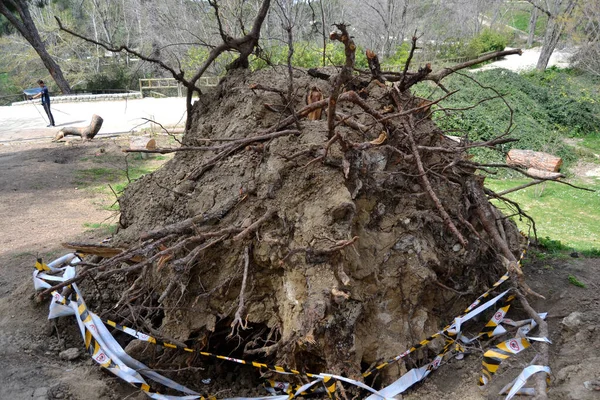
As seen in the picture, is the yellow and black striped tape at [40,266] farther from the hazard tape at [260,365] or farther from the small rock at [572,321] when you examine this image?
the small rock at [572,321]

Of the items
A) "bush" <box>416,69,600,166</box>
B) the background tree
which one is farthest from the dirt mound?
the background tree

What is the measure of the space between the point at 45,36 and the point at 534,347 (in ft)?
135

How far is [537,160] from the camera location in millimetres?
14141

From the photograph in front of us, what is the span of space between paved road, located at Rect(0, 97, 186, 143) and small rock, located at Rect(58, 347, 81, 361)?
998cm

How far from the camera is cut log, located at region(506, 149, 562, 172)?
45.2 ft

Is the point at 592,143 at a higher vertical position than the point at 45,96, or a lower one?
lower

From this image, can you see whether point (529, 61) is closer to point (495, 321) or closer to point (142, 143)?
point (142, 143)

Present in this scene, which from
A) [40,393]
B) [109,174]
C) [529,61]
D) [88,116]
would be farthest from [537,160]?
[529,61]

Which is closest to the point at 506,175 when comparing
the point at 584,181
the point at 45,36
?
the point at 584,181

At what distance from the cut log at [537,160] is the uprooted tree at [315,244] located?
10.8 m

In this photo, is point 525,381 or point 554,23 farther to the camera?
point 554,23

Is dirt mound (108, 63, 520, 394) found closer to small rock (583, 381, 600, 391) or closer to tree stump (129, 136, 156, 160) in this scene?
small rock (583, 381, 600, 391)

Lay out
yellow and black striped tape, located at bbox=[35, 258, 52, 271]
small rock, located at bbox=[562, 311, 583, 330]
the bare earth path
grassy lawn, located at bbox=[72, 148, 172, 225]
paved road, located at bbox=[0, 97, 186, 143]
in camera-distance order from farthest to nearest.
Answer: paved road, located at bbox=[0, 97, 186, 143] < grassy lawn, located at bbox=[72, 148, 172, 225] < yellow and black striped tape, located at bbox=[35, 258, 52, 271] < small rock, located at bbox=[562, 311, 583, 330] < the bare earth path

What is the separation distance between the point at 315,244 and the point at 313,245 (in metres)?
0.02
